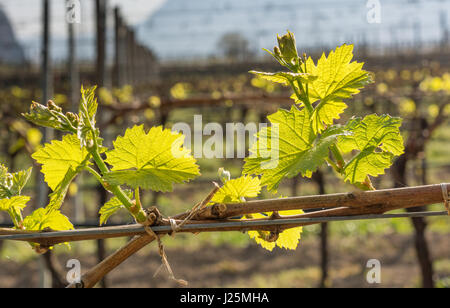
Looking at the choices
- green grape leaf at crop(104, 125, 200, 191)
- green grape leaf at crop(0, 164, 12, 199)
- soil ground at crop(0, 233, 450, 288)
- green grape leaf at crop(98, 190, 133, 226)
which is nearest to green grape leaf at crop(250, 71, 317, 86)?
green grape leaf at crop(104, 125, 200, 191)

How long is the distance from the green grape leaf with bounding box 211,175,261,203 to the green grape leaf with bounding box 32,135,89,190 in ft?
0.51

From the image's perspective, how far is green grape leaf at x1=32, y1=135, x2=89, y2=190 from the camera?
Result: 50cm

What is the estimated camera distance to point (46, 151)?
1.66 feet

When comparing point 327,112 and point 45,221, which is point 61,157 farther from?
point 327,112

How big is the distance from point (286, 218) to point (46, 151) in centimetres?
28

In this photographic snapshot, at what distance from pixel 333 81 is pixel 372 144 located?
0.08 metres

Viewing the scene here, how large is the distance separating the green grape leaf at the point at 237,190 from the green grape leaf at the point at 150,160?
0.05m

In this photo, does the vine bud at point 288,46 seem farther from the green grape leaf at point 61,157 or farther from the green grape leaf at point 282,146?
the green grape leaf at point 61,157

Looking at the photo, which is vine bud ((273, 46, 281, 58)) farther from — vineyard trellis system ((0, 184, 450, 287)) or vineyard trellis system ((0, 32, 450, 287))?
vineyard trellis system ((0, 184, 450, 287))

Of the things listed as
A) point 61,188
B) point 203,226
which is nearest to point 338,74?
point 203,226

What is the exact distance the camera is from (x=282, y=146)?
50cm

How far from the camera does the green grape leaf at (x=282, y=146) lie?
496 millimetres
